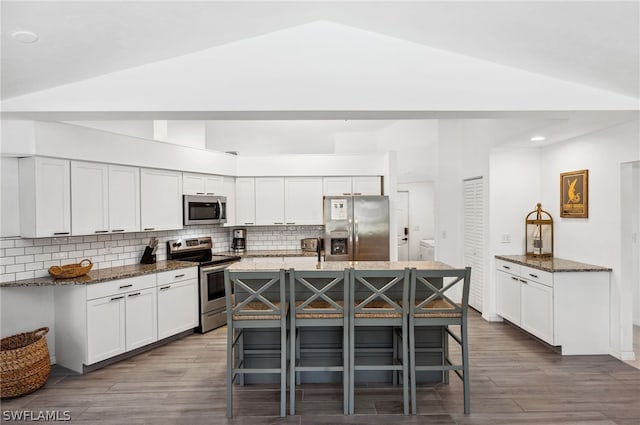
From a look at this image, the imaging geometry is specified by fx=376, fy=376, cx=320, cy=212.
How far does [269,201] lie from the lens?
19.5 feet

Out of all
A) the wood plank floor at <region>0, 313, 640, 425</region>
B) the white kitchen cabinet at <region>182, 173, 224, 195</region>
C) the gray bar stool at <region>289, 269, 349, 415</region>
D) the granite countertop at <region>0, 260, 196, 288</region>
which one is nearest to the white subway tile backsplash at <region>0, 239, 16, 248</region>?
the granite countertop at <region>0, 260, 196, 288</region>

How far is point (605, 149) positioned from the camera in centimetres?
390

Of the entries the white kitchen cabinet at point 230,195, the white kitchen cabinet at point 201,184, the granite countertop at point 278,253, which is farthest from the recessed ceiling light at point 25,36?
the granite countertop at point 278,253

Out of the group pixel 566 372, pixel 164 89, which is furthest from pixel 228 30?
pixel 566 372

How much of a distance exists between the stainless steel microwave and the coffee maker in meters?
0.50

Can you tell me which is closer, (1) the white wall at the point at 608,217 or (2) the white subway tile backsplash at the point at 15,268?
(2) the white subway tile backsplash at the point at 15,268

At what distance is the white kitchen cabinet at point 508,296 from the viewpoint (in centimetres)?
455

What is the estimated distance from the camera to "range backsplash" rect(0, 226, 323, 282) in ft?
11.8

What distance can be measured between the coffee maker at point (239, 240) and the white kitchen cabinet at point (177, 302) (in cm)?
121

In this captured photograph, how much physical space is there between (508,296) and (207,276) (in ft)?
12.6

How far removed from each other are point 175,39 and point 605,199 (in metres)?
4.32

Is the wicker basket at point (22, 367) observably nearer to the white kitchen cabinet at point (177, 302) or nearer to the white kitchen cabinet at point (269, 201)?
the white kitchen cabinet at point (177, 302)

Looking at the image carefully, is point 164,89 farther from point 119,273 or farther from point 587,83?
point 587,83

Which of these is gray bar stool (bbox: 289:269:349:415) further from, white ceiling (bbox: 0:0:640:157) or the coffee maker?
the coffee maker
